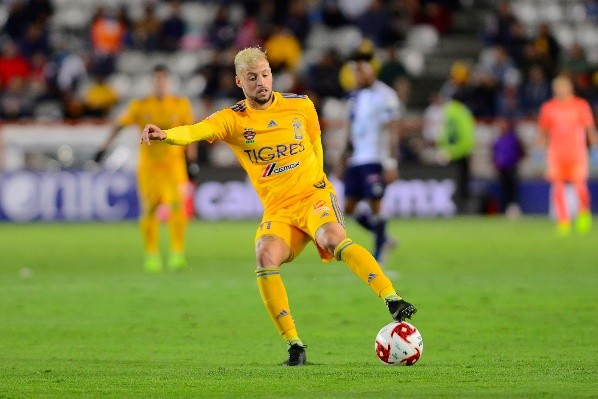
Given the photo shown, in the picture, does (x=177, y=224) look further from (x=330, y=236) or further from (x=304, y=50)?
(x=304, y=50)

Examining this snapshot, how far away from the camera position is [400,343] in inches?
313

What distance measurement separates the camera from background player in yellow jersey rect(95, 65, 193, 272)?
639 inches

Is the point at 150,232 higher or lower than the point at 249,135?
higher

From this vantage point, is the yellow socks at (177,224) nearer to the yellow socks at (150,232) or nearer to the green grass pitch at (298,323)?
the yellow socks at (150,232)

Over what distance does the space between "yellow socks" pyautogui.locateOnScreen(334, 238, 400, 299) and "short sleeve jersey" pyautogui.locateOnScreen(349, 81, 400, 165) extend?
7.30 meters

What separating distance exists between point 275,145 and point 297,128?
0.65 feet

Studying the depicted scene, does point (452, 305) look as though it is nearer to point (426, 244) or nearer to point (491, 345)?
point (491, 345)

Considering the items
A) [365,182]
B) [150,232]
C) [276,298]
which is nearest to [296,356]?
[276,298]

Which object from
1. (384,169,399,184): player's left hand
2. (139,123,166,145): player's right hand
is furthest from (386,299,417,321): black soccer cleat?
(384,169,399,184): player's left hand

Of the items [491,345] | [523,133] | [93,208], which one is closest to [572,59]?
[523,133]

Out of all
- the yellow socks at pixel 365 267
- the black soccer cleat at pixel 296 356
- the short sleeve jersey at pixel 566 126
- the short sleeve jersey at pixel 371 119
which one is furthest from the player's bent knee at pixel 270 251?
the short sleeve jersey at pixel 566 126

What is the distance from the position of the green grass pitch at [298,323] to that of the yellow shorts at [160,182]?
917 mm

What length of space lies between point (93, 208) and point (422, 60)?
9486mm

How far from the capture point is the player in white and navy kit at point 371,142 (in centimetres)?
1550
